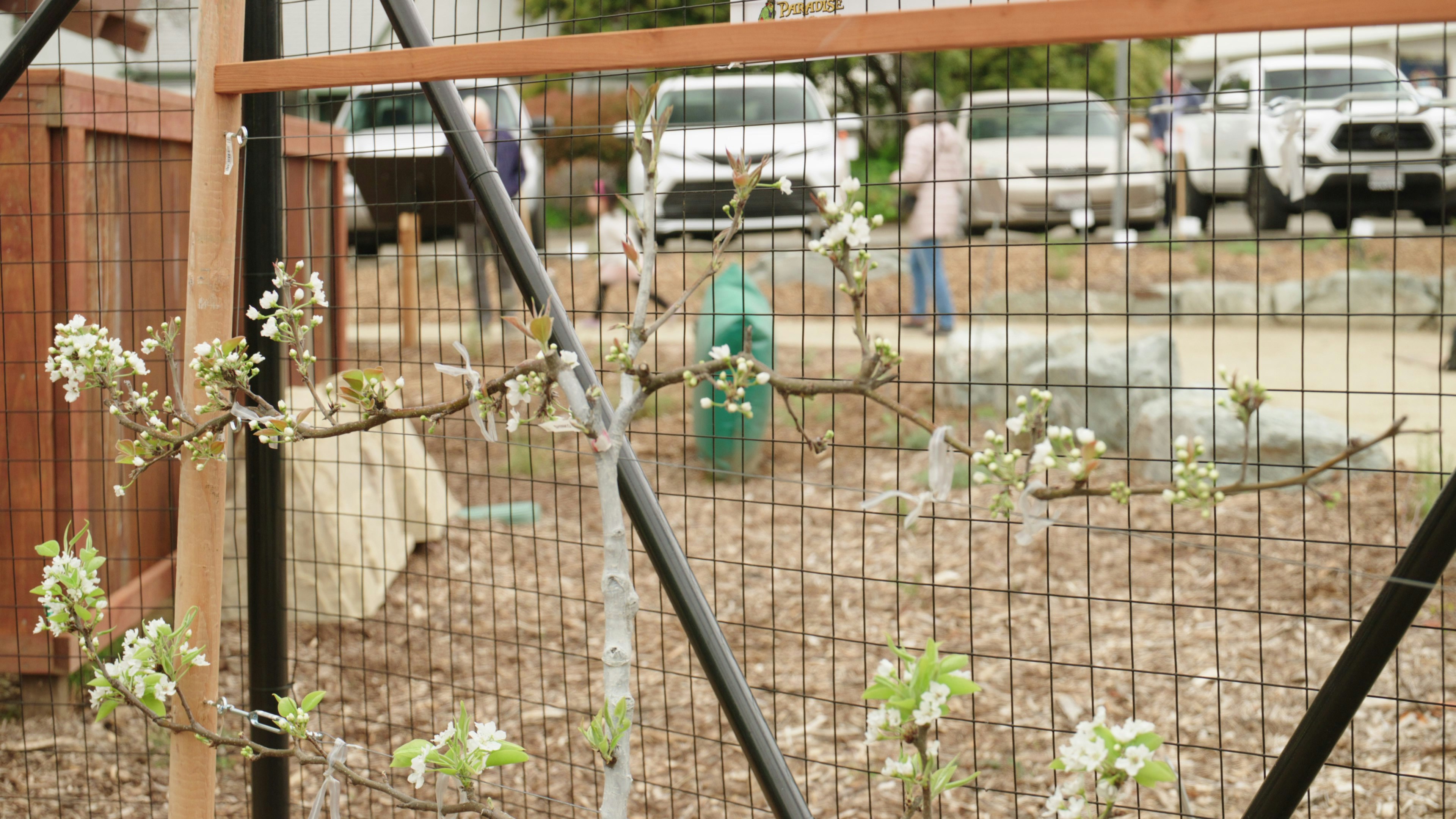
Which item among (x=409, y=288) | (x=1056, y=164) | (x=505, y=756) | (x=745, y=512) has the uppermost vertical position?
(x=1056, y=164)

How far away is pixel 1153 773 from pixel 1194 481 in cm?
29

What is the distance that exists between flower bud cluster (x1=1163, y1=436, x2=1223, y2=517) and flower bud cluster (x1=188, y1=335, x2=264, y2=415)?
114cm

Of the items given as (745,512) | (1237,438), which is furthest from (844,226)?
(1237,438)

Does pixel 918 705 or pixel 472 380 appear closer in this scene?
pixel 918 705

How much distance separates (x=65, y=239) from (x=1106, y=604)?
3.48 m

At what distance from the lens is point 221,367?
4.95ft

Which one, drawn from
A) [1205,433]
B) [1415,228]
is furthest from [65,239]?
[1415,228]

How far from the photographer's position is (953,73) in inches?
717

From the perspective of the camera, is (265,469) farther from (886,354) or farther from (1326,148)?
(1326,148)

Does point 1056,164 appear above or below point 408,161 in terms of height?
above

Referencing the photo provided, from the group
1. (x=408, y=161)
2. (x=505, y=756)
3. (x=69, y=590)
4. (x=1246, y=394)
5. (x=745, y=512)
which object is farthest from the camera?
(x=408, y=161)

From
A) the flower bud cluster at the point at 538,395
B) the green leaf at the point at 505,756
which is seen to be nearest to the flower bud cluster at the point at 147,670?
the green leaf at the point at 505,756

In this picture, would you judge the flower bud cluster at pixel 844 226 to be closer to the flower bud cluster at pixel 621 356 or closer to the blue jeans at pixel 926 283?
the flower bud cluster at pixel 621 356

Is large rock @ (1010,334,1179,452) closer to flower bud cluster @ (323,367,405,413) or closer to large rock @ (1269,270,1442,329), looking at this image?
large rock @ (1269,270,1442,329)
